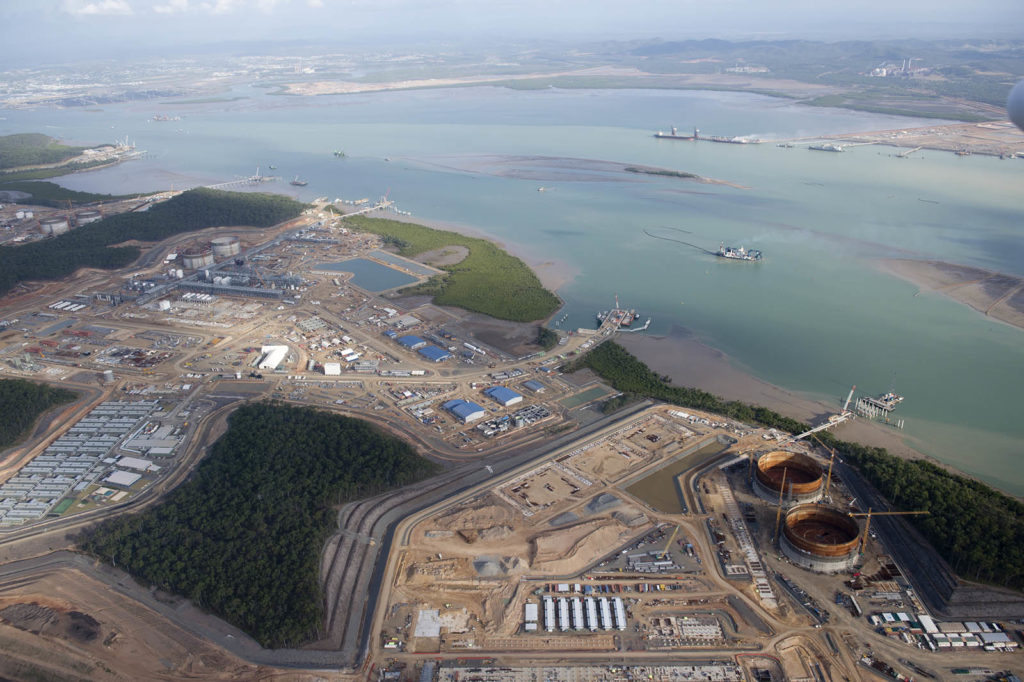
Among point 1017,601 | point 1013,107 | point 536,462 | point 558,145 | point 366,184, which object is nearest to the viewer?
point 1013,107

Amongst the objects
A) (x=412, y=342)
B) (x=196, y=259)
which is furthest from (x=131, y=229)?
(x=412, y=342)

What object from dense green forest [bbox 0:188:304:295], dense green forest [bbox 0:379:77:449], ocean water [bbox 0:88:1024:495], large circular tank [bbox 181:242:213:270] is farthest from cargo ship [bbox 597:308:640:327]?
dense green forest [bbox 0:188:304:295]

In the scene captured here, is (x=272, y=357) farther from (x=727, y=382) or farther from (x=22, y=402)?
(x=727, y=382)

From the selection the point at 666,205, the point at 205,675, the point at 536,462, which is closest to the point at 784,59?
the point at 666,205

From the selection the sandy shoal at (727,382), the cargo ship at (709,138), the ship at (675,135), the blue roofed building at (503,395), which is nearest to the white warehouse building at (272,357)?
the blue roofed building at (503,395)

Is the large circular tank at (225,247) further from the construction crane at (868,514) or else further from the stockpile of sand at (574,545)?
the construction crane at (868,514)

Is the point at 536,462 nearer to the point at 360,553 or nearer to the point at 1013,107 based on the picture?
the point at 360,553
